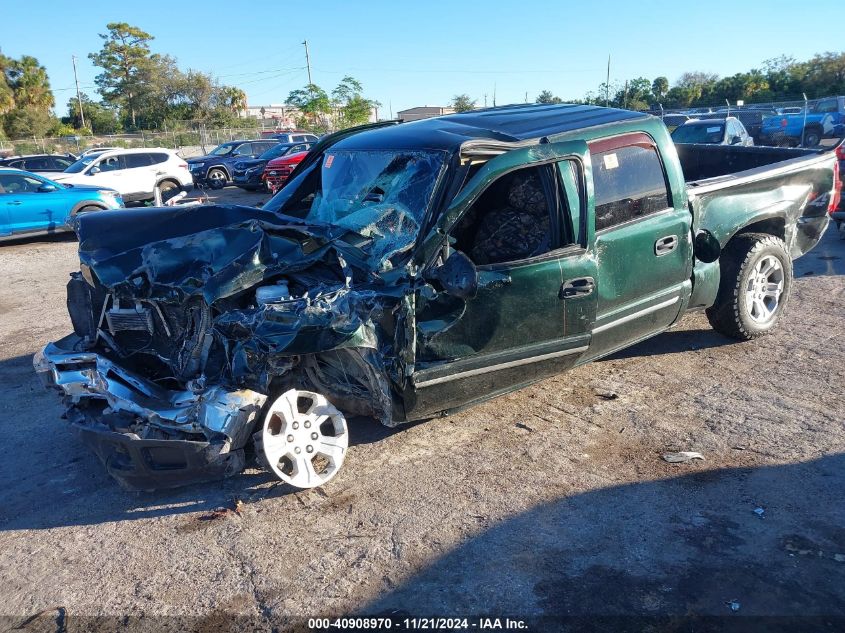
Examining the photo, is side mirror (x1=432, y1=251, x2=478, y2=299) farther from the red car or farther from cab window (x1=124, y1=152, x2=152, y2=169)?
cab window (x1=124, y1=152, x2=152, y2=169)

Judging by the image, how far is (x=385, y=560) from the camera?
128 inches

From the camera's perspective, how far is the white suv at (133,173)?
17.9 m

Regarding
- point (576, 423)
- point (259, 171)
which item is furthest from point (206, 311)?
point (259, 171)

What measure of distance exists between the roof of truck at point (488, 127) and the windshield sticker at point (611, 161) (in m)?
0.26

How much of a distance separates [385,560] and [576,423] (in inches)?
73.9

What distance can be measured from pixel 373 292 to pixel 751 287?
3670 millimetres

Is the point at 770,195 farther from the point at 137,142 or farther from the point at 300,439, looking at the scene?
the point at 137,142

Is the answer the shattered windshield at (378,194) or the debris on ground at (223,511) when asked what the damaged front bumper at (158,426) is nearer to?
the debris on ground at (223,511)

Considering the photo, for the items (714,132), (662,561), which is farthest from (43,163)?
(662,561)

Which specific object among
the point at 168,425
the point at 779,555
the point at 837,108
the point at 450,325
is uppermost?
the point at 837,108

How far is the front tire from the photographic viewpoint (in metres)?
5.58

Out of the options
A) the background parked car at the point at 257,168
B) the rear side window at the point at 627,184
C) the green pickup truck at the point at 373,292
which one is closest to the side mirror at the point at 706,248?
the green pickup truck at the point at 373,292

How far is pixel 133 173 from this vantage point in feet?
59.9

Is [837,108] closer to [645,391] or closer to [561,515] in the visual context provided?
[645,391]
